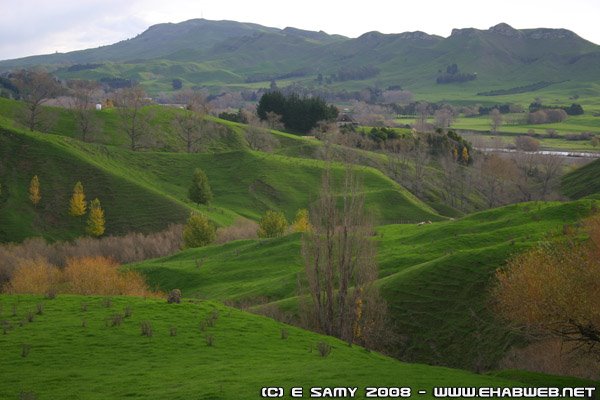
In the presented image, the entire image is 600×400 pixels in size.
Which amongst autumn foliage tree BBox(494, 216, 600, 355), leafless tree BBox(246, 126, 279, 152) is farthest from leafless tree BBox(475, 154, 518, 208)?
autumn foliage tree BBox(494, 216, 600, 355)

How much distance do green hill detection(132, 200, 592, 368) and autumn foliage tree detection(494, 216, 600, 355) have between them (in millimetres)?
9221

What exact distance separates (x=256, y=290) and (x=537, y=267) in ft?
93.2

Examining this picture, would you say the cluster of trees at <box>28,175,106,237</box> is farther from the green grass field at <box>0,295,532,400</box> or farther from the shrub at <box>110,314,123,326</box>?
the shrub at <box>110,314,123,326</box>

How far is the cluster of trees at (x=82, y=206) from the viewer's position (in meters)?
91.2

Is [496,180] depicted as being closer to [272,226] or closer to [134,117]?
[272,226]

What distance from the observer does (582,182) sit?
399ft

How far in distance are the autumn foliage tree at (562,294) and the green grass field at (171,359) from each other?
3596 millimetres

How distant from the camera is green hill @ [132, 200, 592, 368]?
122 feet

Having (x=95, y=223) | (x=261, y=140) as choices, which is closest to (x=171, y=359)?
(x=95, y=223)

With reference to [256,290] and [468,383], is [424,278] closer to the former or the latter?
[256,290]

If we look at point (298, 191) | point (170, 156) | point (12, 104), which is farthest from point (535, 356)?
point (12, 104)

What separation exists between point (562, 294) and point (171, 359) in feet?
50.0

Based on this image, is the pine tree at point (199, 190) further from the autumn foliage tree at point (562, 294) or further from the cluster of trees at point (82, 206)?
the autumn foliage tree at point (562, 294)

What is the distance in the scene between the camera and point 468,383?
21.0 meters
